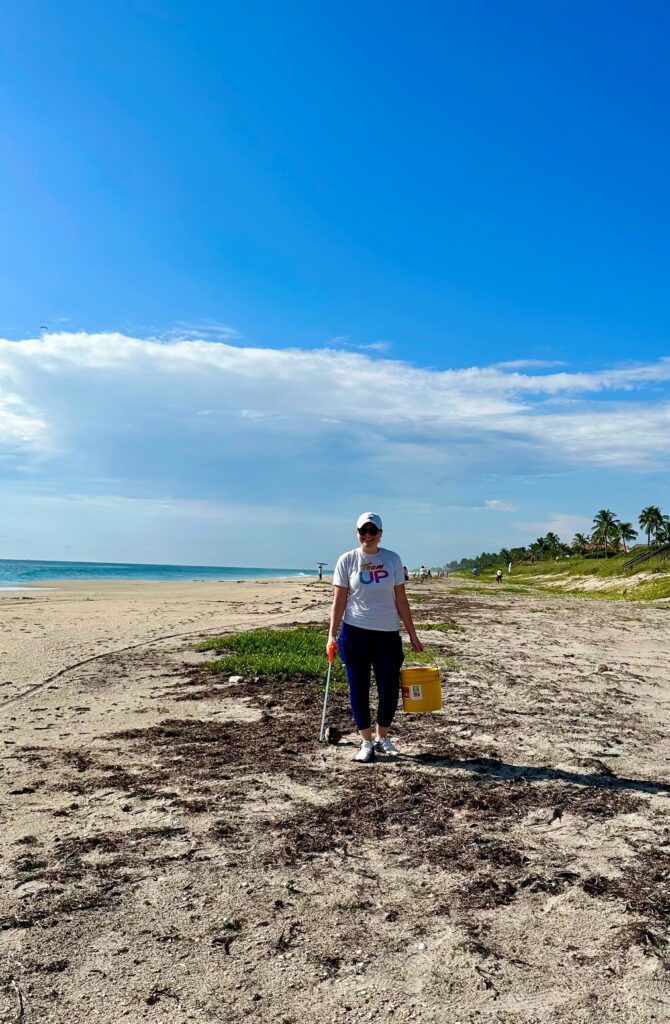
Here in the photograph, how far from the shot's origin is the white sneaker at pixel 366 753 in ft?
22.4

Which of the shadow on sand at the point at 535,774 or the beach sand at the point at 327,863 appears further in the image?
the shadow on sand at the point at 535,774

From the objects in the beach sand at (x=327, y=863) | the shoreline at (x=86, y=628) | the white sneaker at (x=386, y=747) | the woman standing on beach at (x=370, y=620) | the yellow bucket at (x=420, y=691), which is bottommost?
the beach sand at (x=327, y=863)

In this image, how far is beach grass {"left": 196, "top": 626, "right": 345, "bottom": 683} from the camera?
11.2m

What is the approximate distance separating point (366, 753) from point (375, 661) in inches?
35.8

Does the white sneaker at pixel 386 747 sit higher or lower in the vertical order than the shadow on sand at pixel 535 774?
higher

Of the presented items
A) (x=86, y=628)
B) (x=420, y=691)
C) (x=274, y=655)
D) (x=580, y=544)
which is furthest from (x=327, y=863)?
(x=580, y=544)

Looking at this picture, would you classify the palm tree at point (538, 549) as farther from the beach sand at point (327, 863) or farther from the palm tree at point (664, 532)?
the beach sand at point (327, 863)

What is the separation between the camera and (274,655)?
488 inches

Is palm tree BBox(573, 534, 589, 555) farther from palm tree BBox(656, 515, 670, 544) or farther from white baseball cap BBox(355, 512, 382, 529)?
white baseball cap BBox(355, 512, 382, 529)

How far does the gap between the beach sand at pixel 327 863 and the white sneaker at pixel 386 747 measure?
141 mm

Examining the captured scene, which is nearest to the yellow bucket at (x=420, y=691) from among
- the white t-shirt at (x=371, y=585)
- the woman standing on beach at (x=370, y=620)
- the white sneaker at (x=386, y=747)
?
the woman standing on beach at (x=370, y=620)

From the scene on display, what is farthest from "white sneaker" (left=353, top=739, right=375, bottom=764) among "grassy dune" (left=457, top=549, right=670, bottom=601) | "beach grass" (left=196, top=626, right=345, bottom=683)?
"grassy dune" (left=457, top=549, right=670, bottom=601)

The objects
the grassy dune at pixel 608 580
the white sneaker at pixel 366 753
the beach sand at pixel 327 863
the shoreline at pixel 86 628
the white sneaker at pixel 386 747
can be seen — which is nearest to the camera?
the beach sand at pixel 327 863

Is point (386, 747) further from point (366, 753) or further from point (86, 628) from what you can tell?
point (86, 628)
